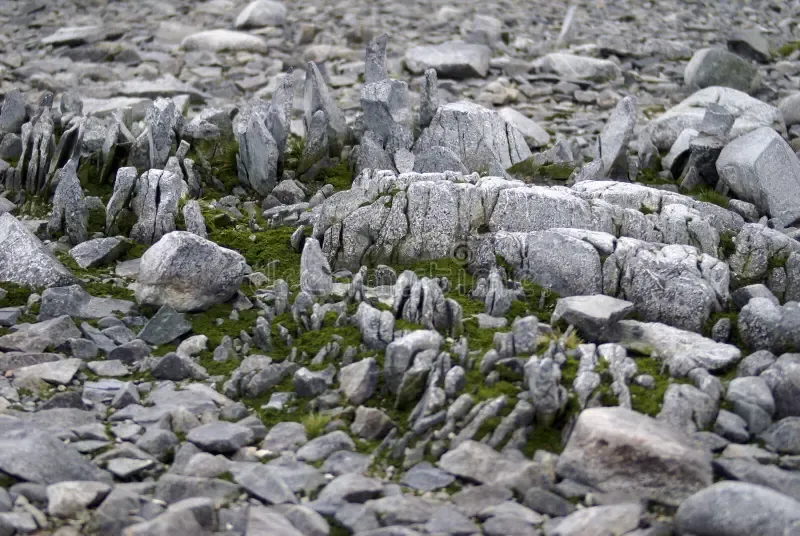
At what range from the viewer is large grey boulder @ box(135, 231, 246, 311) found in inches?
Answer: 453

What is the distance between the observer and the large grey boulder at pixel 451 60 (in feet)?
72.8

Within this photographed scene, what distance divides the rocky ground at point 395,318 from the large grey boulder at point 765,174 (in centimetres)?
5

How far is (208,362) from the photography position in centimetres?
1067

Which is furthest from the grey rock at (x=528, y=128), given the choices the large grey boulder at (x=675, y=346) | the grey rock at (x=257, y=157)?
the large grey boulder at (x=675, y=346)

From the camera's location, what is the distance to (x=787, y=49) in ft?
81.1

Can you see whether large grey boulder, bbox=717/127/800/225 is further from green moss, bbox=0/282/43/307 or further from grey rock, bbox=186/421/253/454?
green moss, bbox=0/282/43/307

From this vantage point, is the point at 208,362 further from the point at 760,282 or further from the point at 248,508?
the point at 760,282

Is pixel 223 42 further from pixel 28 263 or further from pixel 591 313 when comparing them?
pixel 591 313

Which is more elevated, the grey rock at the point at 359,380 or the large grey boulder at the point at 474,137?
the large grey boulder at the point at 474,137

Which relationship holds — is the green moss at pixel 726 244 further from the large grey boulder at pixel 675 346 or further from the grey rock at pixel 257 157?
the grey rock at pixel 257 157

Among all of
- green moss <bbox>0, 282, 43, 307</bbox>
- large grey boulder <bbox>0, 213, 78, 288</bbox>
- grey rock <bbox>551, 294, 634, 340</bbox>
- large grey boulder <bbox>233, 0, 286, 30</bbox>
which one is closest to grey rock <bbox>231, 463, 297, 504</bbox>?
grey rock <bbox>551, 294, 634, 340</bbox>

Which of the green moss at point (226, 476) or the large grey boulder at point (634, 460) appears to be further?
the green moss at point (226, 476)

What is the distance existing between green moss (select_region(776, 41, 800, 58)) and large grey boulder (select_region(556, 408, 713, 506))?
19.0m

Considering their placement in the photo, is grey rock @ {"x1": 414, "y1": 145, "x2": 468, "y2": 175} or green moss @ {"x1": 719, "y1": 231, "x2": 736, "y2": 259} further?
grey rock @ {"x1": 414, "y1": 145, "x2": 468, "y2": 175}
